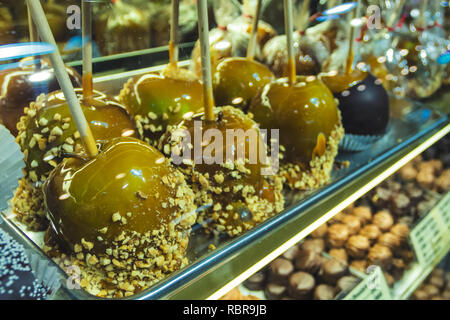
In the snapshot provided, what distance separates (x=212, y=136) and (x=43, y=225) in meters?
0.36

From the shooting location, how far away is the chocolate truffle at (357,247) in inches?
57.2

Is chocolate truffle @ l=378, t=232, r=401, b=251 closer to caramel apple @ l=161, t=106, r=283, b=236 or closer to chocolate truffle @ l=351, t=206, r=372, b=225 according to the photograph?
A: chocolate truffle @ l=351, t=206, r=372, b=225

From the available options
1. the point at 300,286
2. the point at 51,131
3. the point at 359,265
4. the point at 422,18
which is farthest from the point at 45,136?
the point at 422,18

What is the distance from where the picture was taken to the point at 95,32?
2.71ft

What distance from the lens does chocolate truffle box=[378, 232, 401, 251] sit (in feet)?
4.94

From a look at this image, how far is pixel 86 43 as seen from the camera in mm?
688

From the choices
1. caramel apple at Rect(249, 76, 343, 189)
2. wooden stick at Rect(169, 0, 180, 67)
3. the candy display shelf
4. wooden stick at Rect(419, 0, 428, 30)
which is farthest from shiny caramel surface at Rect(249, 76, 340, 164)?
wooden stick at Rect(419, 0, 428, 30)

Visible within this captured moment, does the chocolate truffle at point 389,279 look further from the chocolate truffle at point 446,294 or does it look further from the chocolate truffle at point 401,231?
the chocolate truffle at point 446,294

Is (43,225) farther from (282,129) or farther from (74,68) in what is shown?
(282,129)

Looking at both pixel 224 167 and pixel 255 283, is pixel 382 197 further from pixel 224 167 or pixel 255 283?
pixel 224 167

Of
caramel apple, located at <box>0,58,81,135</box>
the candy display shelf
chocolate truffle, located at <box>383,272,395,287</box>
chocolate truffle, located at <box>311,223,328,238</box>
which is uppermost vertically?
caramel apple, located at <box>0,58,81,135</box>

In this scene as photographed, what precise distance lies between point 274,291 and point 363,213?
542mm

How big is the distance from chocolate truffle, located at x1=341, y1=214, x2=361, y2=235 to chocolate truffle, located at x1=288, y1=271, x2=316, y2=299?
0.31 meters

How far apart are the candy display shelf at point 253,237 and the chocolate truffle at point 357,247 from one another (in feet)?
1.51
